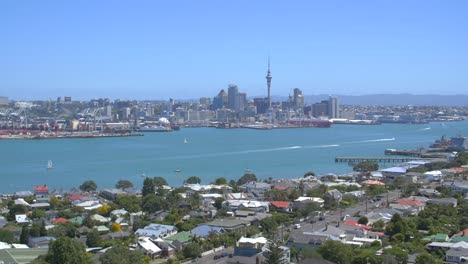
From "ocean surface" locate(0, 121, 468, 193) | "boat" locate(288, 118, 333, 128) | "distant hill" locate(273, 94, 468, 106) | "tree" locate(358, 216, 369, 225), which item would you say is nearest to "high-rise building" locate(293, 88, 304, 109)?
"boat" locate(288, 118, 333, 128)

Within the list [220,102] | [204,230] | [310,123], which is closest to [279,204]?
[204,230]

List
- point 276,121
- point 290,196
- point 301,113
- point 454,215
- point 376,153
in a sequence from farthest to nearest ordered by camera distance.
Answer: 1. point 301,113
2. point 276,121
3. point 376,153
4. point 290,196
5. point 454,215

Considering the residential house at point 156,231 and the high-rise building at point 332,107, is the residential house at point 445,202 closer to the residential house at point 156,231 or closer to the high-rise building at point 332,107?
the residential house at point 156,231

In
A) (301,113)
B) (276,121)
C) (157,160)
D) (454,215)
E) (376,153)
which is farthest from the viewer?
(301,113)

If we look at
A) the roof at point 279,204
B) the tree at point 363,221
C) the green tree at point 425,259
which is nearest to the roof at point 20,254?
the green tree at point 425,259

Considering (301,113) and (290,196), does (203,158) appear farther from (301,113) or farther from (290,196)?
(301,113)

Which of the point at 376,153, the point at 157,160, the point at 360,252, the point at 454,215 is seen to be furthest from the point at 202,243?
the point at 376,153

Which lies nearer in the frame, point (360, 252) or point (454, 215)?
point (360, 252)
